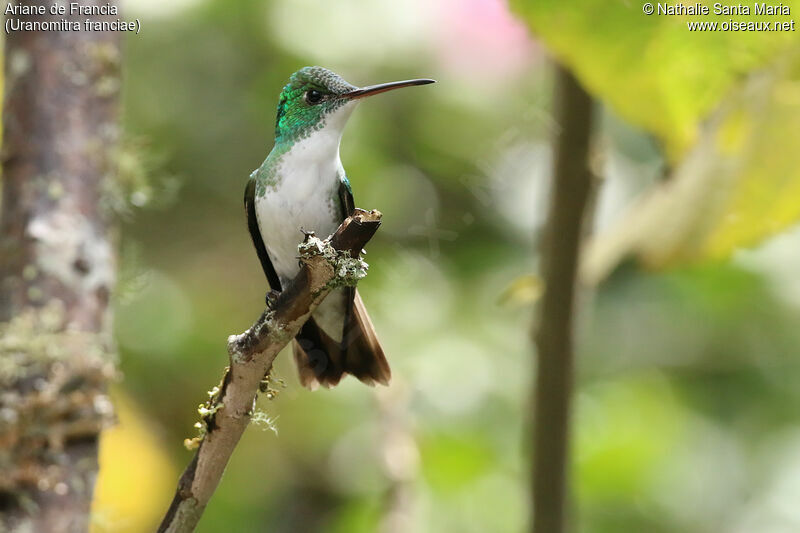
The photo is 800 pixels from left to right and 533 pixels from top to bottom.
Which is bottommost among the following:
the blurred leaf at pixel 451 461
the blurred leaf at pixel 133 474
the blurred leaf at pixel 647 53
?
the blurred leaf at pixel 647 53

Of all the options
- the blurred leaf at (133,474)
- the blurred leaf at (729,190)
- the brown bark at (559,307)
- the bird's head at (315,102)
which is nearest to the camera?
the blurred leaf at (729,190)

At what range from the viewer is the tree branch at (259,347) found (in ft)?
3.96

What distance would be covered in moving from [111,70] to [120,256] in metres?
0.87

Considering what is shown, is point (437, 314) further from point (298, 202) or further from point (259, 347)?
point (259, 347)

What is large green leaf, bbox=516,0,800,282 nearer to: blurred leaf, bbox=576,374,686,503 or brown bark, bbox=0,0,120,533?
brown bark, bbox=0,0,120,533

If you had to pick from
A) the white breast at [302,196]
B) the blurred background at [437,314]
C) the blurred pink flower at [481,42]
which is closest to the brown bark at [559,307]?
the white breast at [302,196]

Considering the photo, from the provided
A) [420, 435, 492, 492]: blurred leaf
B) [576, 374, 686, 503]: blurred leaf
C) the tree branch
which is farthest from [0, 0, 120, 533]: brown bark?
[576, 374, 686, 503]: blurred leaf

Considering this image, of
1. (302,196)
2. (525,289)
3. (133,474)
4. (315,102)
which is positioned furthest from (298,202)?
(133,474)

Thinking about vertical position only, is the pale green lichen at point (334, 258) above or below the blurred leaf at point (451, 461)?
below

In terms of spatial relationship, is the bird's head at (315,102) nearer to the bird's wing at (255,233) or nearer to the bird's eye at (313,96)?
the bird's eye at (313,96)

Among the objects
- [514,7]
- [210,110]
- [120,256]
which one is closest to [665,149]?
[514,7]

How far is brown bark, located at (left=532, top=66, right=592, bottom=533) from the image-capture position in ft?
6.04

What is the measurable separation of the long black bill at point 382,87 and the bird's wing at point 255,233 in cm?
29

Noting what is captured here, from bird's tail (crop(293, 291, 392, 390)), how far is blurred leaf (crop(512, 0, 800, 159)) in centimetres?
77
